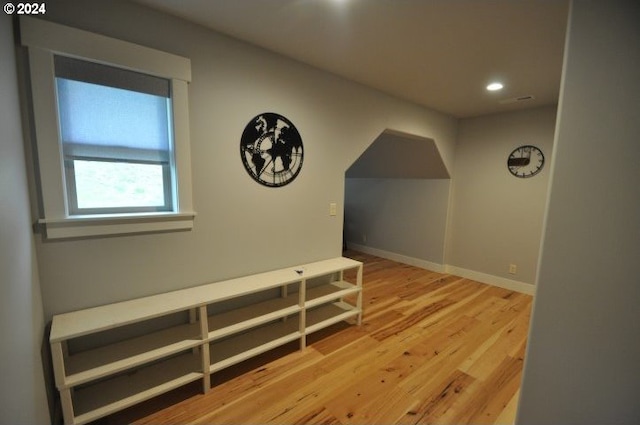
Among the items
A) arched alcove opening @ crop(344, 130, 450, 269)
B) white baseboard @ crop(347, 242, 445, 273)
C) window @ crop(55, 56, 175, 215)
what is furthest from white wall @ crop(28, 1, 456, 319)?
white baseboard @ crop(347, 242, 445, 273)

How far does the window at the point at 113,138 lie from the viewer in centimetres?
148

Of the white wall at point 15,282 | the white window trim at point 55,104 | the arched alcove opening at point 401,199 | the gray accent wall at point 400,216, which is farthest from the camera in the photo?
the gray accent wall at point 400,216

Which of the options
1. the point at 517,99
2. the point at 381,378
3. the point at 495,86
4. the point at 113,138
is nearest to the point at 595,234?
the point at 381,378

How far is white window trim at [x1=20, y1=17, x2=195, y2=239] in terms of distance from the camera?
1336 mm

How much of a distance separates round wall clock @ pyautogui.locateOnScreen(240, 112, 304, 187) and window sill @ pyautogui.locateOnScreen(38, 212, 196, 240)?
1.96ft

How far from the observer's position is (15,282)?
1003 millimetres

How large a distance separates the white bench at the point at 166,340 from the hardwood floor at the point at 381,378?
148mm

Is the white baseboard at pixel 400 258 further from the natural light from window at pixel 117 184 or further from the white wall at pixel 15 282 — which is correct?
the white wall at pixel 15 282

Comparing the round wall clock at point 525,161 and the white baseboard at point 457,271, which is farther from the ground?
the round wall clock at point 525,161

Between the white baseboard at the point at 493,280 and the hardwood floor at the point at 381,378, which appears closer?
the hardwood floor at the point at 381,378

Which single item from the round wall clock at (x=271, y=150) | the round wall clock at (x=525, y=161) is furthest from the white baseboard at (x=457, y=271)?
the round wall clock at (x=271, y=150)

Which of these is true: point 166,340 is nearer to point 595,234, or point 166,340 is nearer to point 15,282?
point 15,282

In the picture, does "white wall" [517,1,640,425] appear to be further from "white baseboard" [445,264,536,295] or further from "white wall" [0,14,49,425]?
"white baseboard" [445,264,536,295]

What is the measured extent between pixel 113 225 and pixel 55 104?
67cm
